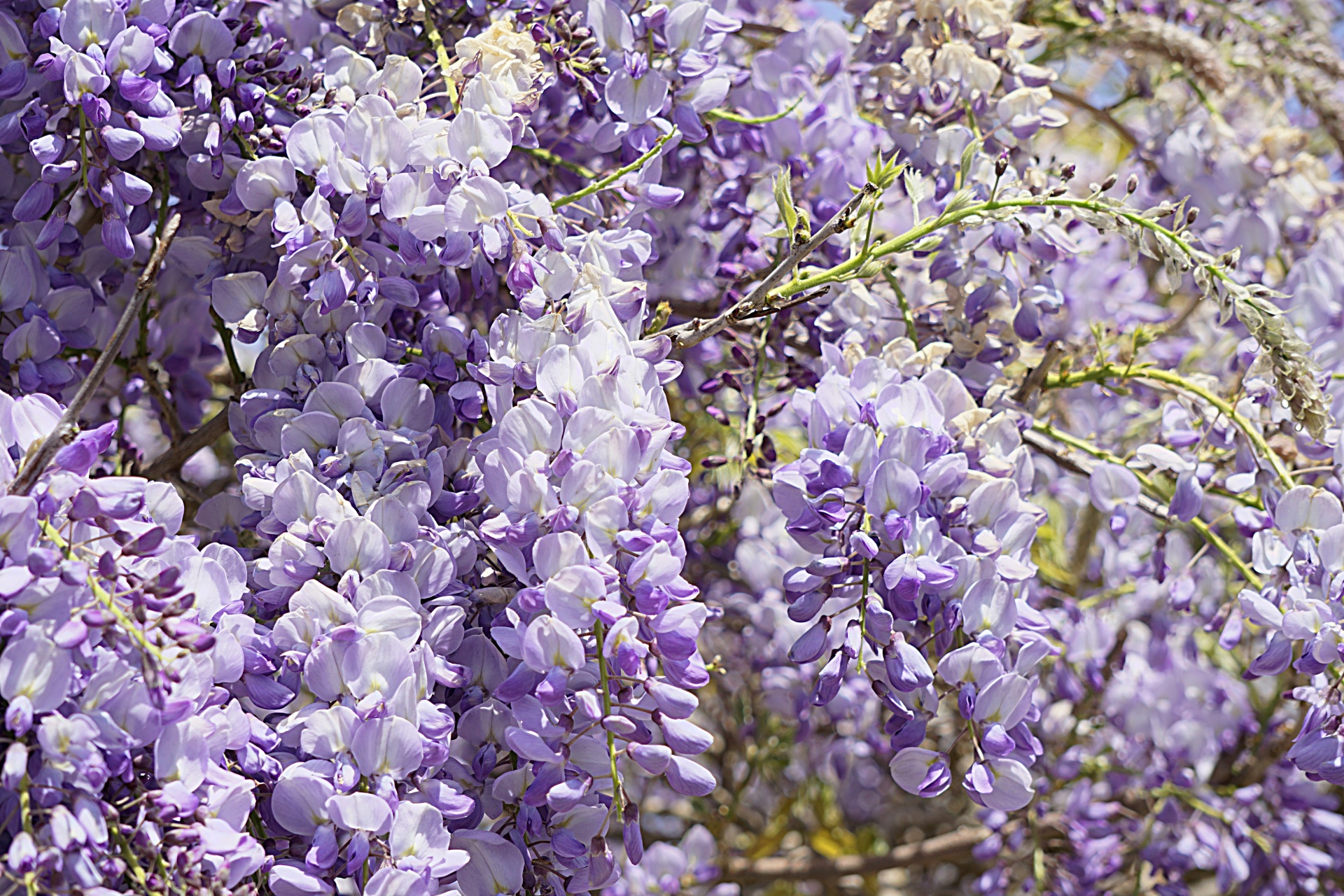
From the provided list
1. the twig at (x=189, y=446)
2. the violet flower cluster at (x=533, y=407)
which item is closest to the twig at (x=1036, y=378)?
the violet flower cluster at (x=533, y=407)

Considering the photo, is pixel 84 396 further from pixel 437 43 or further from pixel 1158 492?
pixel 1158 492

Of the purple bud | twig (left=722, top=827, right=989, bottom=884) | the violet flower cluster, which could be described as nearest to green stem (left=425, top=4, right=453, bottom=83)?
the violet flower cluster

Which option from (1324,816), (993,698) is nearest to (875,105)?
(993,698)

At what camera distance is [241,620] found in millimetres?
677

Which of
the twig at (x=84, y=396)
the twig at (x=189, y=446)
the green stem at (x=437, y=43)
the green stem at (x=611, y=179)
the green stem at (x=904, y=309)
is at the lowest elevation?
the twig at (x=189, y=446)

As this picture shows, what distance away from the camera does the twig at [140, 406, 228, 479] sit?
96 centimetres

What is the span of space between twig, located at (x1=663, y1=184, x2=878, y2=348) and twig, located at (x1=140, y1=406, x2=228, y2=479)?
0.43 m

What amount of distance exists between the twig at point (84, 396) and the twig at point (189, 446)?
0.51 feet

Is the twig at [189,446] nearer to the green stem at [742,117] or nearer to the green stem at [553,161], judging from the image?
the green stem at [553,161]

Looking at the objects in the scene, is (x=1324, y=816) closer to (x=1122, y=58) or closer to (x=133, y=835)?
(x=1122, y=58)

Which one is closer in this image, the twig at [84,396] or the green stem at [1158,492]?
the twig at [84,396]

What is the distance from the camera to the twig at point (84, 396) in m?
0.62

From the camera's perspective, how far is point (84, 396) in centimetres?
69

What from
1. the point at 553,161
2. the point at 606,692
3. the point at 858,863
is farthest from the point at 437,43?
the point at 858,863
